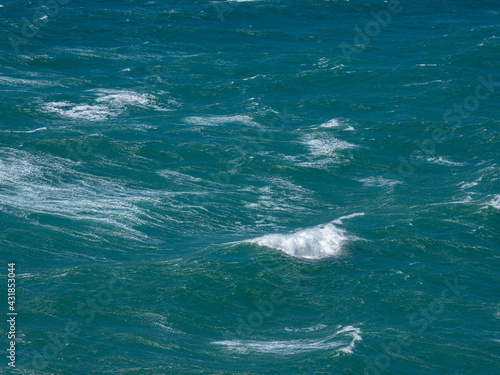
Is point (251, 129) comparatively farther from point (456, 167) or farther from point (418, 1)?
Result: point (418, 1)

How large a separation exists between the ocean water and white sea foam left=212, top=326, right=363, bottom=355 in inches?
6.7

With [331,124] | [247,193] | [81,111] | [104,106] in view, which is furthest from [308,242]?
[104,106]

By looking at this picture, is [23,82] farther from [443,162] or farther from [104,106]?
[443,162]

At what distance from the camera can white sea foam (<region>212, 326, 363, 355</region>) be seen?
39.9m

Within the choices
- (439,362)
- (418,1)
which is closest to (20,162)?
(439,362)

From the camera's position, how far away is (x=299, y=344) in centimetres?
4081

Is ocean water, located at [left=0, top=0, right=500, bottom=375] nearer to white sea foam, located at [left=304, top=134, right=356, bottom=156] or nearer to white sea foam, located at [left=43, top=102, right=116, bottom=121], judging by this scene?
white sea foam, located at [left=304, top=134, right=356, bottom=156]

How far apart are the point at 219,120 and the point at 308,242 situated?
27.9 meters

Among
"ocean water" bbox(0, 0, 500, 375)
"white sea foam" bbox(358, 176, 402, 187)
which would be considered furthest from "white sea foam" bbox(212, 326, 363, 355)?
"white sea foam" bbox(358, 176, 402, 187)

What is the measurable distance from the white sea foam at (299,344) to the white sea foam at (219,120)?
36958 mm

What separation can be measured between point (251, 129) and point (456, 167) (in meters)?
22.3

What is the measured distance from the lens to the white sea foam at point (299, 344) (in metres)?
39.9

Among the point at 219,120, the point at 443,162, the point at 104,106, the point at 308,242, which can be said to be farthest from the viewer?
the point at 104,106

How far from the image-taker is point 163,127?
7225 centimetres
